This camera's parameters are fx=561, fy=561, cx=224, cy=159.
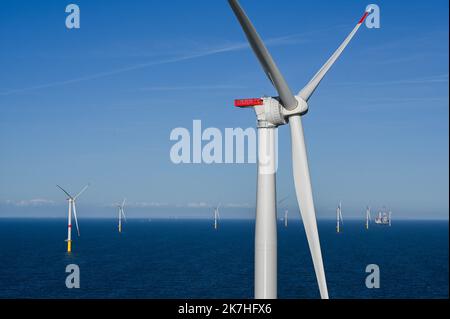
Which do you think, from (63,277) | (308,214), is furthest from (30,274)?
(308,214)

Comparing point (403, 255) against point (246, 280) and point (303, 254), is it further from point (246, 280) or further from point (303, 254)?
point (246, 280)

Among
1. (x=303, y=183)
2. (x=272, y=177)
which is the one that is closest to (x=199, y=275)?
(x=303, y=183)

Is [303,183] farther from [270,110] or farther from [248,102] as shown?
[248,102]

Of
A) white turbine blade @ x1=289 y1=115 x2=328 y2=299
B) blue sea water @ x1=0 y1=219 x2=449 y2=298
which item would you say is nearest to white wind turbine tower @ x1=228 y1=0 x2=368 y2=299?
white turbine blade @ x1=289 y1=115 x2=328 y2=299

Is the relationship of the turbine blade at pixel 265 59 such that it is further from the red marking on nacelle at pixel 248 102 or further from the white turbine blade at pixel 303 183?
the white turbine blade at pixel 303 183

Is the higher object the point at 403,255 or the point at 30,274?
the point at 403,255
